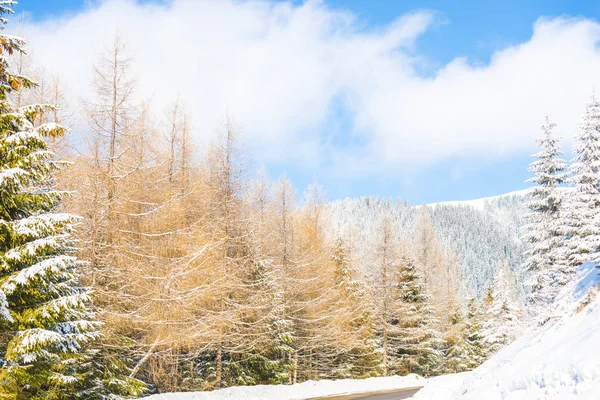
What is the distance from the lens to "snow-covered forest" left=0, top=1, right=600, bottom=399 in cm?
816

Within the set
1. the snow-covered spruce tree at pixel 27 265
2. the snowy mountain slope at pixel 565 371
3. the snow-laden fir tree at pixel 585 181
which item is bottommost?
the snowy mountain slope at pixel 565 371

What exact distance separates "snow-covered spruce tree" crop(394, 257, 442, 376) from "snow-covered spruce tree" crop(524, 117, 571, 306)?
1166 centimetres

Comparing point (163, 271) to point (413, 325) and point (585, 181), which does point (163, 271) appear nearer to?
point (585, 181)

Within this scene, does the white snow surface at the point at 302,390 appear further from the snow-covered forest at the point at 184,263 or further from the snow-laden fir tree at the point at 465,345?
the snow-laden fir tree at the point at 465,345

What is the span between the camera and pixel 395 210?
188 meters

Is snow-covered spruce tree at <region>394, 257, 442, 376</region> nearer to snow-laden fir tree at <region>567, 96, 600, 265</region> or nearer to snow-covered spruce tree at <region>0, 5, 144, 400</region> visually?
snow-laden fir tree at <region>567, 96, 600, 265</region>

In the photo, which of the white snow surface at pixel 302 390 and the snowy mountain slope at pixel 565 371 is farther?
the white snow surface at pixel 302 390

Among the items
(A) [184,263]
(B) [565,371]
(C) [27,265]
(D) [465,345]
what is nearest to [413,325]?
(D) [465,345]

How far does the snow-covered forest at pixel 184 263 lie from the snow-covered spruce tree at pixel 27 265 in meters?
0.03

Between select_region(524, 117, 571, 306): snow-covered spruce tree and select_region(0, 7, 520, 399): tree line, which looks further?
select_region(524, 117, 571, 306): snow-covered spruce tree

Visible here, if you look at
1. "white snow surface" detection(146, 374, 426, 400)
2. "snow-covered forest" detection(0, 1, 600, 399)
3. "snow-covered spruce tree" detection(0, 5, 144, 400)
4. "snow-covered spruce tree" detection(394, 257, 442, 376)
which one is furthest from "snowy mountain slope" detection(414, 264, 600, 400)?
"snow-covered spruce tree" detection(394, 257, 442, 376)

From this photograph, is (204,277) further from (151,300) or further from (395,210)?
(395,210)

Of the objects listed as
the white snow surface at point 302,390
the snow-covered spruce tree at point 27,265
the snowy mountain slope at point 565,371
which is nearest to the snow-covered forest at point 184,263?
the snow-covered spruce tree at point 27,265

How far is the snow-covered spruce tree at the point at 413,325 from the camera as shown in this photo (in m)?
33.8
